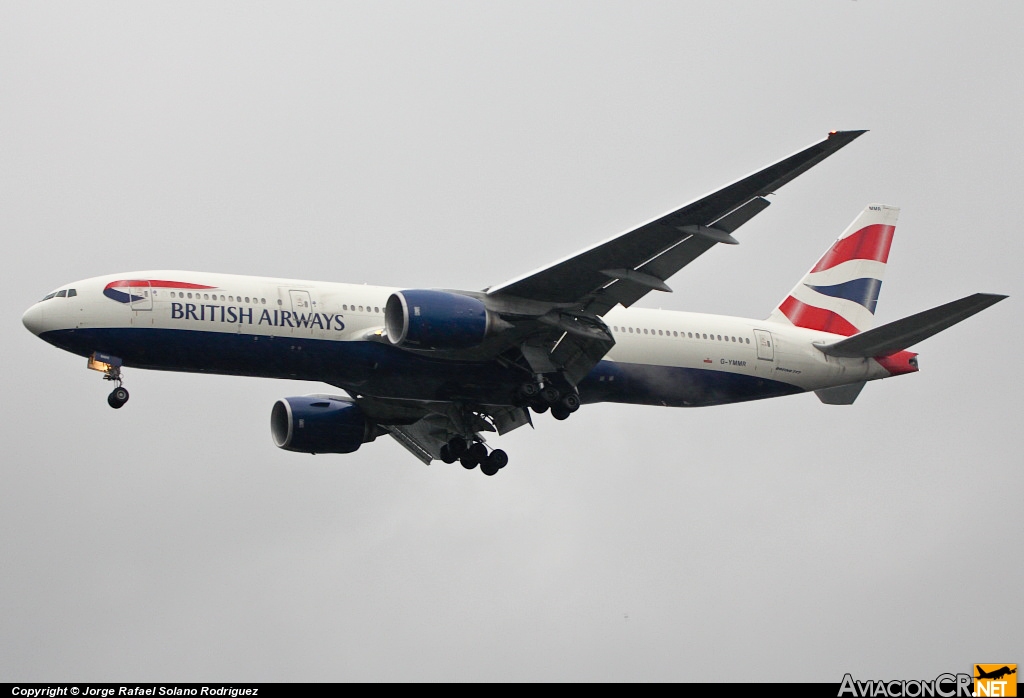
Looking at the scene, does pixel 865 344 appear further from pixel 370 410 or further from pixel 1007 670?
pixel 370 410

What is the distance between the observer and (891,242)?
148ft

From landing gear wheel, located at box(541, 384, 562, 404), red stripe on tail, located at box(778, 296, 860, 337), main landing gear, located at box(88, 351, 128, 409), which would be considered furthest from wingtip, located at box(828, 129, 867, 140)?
main landing gear, located at box(88, 351, 128, 409)

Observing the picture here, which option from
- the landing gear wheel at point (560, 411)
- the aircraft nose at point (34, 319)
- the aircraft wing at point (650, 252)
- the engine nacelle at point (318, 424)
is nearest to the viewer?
the aircraft wing at point (650, 252)

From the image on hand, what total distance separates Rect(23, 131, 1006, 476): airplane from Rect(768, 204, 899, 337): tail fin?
5.13 ft

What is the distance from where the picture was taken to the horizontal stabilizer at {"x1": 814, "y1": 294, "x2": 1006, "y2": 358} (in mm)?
34312

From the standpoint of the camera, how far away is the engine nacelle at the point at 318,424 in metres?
40.5

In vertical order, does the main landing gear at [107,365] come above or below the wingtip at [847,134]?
below

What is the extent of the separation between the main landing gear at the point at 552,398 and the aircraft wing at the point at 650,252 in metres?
2.52

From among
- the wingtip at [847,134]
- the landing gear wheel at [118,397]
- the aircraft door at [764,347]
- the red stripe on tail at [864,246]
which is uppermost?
the wingtip at [847,134]

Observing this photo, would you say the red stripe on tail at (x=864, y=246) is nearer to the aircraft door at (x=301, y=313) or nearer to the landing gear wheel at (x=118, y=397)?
the aircraft door at (x=301, y=313)

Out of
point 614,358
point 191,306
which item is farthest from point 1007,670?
point 191,306

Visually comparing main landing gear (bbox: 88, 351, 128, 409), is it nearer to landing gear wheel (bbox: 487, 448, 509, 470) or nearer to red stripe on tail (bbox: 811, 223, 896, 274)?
landing gear wheel (bbox: 487, 448, 509, 470)

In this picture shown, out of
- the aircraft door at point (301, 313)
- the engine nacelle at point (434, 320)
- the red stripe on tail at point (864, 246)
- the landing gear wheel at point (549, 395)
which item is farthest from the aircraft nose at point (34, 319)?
the red stripe on tail at point (864, 246)

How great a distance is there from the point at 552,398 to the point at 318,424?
8235 millimetres
